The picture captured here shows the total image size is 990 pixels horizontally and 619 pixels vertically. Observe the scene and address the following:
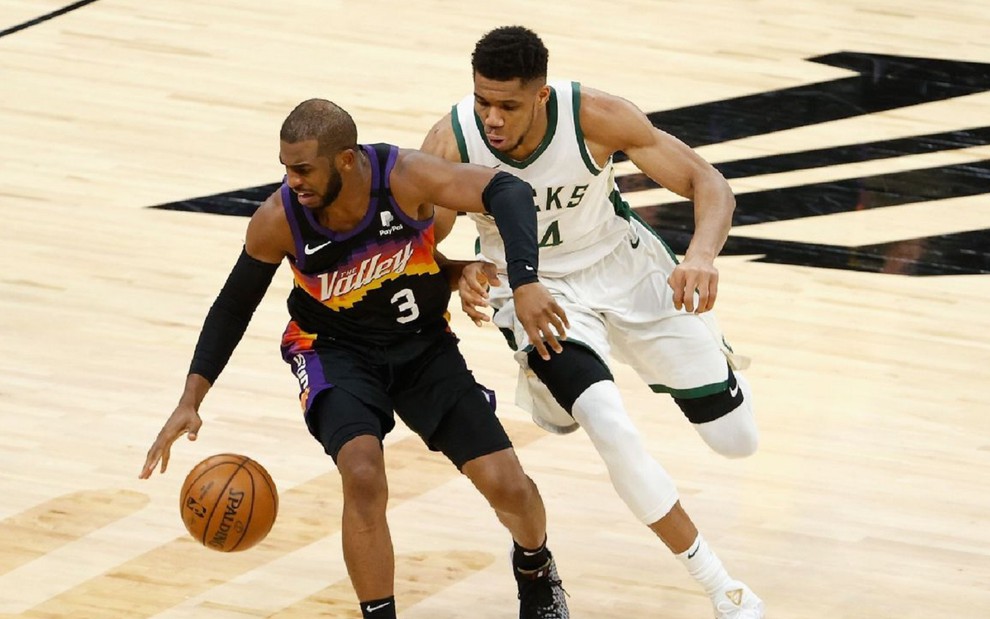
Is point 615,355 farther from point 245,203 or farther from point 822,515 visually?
point 245,203

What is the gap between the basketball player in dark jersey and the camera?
4.80m

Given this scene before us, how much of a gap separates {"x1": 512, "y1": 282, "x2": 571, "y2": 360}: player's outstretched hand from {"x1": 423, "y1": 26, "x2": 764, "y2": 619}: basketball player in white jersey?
0.64 feet

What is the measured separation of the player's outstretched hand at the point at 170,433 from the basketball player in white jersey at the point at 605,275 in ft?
2.76

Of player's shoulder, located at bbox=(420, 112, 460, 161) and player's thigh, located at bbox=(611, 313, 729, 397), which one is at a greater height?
player's shoulder, located at bbox=(420, 112, 460, 161)

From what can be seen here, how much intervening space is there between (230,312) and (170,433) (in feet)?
1.36

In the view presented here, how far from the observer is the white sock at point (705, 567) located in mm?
5125

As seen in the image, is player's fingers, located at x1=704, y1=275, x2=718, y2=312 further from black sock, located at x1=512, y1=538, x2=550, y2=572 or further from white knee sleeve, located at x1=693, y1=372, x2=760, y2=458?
black sock, located at x1=512, y1=538, x2=550, y2=572

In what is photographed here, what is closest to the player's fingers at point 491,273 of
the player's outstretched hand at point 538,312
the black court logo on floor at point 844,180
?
the player's outstretched hand at point 538,312

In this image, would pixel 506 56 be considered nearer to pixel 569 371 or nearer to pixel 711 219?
pixel 711 219

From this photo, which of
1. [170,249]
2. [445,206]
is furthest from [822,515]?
[170,249]

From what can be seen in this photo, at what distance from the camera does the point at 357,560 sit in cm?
480

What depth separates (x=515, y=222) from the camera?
190 inches

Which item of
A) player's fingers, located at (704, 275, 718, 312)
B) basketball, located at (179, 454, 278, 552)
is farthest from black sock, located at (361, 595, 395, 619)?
player's fingers, located at (704, 275, 718, 312)

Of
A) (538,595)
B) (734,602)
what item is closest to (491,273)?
(538,595)
